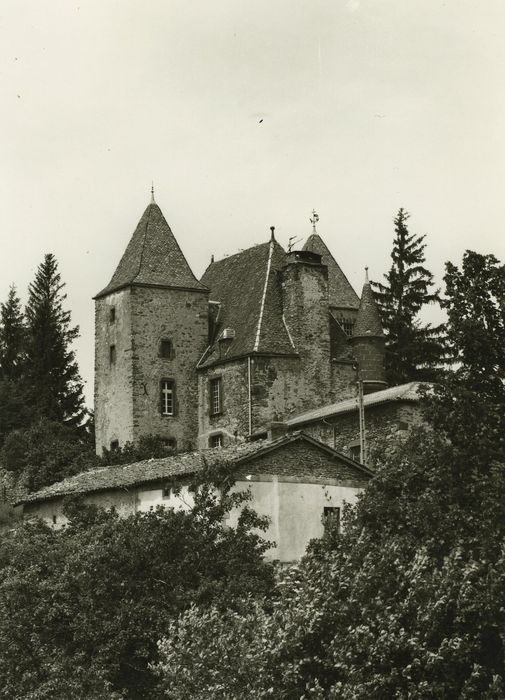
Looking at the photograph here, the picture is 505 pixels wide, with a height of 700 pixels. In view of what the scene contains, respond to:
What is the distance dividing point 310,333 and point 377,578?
3485 centimetres

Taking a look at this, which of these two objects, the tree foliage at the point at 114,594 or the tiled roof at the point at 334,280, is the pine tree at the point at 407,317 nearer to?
the tiled roof at the point at 334,280

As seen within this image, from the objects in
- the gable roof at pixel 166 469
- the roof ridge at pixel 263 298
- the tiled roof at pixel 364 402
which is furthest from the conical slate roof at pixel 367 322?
the gable roof at pixel 166 469

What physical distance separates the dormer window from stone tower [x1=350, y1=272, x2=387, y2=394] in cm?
786

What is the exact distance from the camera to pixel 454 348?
27.0 meters

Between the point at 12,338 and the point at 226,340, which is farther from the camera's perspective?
the point at 12,338

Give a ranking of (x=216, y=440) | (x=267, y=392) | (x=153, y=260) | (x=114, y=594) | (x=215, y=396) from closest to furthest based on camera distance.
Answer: (x=114, y=594) → (x=267, y=392) → (x=216, y=440) → (x=215, y=396) → (x=153, y=260)

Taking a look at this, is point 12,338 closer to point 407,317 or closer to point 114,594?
point 407,317

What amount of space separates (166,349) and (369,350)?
881 centimetres

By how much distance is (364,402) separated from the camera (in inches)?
1821

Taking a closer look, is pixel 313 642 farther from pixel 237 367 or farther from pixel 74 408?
pixel 74 408

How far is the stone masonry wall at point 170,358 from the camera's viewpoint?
182 feet

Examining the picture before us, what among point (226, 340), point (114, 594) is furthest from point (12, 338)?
point (114, 594)

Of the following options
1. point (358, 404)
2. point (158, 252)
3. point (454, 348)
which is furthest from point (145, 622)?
point (158, 252)

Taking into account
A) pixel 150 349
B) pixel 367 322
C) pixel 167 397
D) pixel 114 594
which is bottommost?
pixel 114 594
